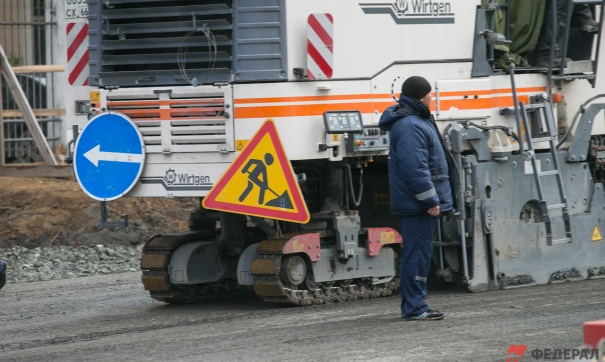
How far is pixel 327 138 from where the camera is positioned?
10898mm

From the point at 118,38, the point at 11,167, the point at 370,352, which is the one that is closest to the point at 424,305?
the point at 370,352

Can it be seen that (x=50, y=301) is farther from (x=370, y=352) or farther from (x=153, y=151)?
(x=370, y=352)

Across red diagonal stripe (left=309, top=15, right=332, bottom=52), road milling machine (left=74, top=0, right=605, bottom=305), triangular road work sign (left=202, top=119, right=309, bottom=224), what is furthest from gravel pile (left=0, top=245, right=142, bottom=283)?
red diagonal stripe (left=309, top=15, right=332, bottom=52)

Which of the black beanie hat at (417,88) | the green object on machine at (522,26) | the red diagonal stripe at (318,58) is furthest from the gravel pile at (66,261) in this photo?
the black beanie hat at (417,88)

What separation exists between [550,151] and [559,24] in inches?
50.0

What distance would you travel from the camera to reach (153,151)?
11.1 m

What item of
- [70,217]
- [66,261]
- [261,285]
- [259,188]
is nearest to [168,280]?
[261,285]

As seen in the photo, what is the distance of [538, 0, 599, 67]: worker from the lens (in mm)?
12453

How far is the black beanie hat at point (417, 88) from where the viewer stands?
400 inches

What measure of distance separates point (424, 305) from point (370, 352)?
1.44 metres

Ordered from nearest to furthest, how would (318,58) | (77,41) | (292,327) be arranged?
(292,327) → (318,58) → (77,41)

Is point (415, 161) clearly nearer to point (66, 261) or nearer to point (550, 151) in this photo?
point (550, 151)

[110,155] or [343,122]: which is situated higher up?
[343,122]

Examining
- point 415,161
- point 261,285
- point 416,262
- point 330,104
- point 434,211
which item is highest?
point 330,104
